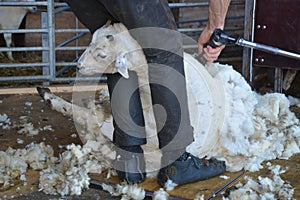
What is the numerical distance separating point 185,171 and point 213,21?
0.59 meters

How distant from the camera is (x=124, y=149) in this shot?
6.40 feet

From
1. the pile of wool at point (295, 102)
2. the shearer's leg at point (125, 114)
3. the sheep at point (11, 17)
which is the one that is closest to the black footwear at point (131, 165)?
the shearer's leg at point (125, 114)

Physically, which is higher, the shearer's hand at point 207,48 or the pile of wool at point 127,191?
the shearer's hand at point 207,48

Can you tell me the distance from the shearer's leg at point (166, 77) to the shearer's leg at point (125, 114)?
105 millimetres

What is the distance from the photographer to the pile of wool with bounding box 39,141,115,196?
189 cm

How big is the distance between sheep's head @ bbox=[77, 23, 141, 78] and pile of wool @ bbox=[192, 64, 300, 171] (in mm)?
626

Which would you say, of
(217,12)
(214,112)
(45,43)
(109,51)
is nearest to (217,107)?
(214,112)

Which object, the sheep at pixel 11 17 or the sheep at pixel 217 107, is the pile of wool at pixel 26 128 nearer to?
the sheep at pixel 217 107

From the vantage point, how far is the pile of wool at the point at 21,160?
202cm

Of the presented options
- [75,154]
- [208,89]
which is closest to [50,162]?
[75,154]

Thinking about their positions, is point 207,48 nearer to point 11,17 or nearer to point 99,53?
point 99,53

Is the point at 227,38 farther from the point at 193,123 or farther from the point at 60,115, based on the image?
the point at 60,115

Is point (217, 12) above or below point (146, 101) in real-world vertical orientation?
above

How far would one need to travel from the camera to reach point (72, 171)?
198 cm
